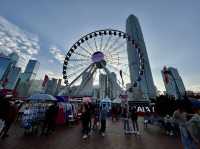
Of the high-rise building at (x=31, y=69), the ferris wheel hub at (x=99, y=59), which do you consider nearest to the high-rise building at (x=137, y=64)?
the ferris wheel hub at (x=99, y=59)

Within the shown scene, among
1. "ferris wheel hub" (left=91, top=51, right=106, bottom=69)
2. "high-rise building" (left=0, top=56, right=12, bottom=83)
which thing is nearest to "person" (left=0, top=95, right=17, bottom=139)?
"ferris wheel hub" (left=91, top=51, right=106, bottom=69)

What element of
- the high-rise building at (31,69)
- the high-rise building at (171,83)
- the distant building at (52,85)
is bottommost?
the high-rise building at (171,83)

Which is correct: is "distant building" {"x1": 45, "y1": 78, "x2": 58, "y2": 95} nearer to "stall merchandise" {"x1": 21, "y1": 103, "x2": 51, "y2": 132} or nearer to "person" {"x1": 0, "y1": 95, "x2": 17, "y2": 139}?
"stall merchandise" {"x1": 21, "y1": 103, "x2": 51, "y2": 132}

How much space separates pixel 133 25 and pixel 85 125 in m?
92.2

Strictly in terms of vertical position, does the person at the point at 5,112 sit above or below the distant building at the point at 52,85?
below

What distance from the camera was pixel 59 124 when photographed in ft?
34.4

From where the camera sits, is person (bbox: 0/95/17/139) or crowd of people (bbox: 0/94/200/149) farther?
person (bbox: 0/95/17/139)

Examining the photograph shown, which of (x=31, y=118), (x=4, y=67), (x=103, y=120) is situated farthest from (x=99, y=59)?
(x=4, y=67)

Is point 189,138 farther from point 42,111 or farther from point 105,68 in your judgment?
point 105,68

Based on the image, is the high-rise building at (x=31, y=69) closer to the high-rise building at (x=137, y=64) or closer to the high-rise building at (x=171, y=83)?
the high-rise building at (x=137, y=64)

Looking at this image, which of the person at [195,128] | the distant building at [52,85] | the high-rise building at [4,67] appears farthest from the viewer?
the distant building at [52,85]

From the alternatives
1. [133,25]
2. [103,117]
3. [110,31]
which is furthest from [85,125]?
[133,25]

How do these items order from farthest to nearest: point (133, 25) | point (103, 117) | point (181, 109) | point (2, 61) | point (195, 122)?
point (133, 25) < point (2, 61) < point (103, 117) < point (181, 109) < point (195, 122)

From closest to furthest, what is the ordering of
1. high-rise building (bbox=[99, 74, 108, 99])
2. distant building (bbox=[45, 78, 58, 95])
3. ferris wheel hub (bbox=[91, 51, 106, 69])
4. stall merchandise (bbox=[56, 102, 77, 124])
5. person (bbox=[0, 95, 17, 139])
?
1. person (bbox=[0, 95, 17, 139])
2. stall merchandise (bbox=[56, 102, 77, 124])
3. ferris wheel hub (bbox=[91, 51, 106, 69])
4. high-rise building (bbox=[99, 74, 108, 99])
5. distant building (bbox=[45, 78, 58, 95])
